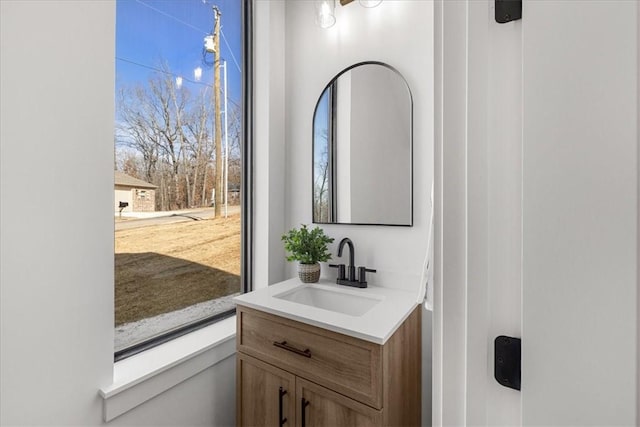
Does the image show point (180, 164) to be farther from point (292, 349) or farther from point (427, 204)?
point (427, 204)

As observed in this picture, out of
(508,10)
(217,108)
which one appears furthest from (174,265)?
(508,10)

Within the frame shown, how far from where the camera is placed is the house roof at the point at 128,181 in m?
1.15

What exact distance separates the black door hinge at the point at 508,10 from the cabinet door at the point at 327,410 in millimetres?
1011

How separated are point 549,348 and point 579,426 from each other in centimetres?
9

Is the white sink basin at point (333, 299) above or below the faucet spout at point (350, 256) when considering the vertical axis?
below

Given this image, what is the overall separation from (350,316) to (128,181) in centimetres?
102

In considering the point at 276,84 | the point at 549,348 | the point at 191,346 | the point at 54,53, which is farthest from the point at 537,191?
the point at 276,84

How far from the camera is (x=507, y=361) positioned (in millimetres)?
410

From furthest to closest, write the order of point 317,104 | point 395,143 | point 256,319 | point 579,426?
1. point 317,104
2. point 395,143
3. point 256,319
4. point 579,426

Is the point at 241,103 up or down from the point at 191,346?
up

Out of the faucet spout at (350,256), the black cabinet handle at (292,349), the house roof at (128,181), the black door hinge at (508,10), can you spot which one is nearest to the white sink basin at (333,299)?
the faucet spout at (350,256)

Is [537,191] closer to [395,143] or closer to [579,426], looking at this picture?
[579,426]

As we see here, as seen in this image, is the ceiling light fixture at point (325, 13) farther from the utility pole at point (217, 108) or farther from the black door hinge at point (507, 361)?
the black door hinge at point (507, 361)

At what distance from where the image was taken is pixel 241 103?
5.43 feet
